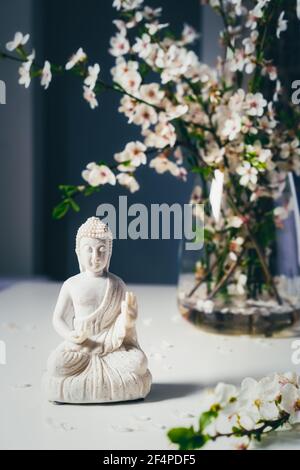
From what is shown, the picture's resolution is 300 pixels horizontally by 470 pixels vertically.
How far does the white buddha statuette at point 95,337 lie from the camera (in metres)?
0.74

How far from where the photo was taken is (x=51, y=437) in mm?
674

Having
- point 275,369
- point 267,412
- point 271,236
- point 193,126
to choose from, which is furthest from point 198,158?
point 267,412

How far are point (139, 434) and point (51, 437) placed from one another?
0.26ft

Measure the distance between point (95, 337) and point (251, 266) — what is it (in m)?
0.32

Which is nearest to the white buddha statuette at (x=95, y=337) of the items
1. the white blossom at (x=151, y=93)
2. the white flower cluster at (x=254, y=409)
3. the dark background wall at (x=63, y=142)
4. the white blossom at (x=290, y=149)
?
the white flower cluster at (x=254, y=409)

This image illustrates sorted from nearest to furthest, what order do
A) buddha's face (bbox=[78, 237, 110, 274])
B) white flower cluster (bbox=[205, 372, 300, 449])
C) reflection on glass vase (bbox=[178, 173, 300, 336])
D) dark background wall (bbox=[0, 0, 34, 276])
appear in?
white flower cluster (bbox=[205, 372, 300, 449]) < buddha's face (bbox=[78, 237, 110, 274]) < reflection on glass vase (bbox=[178, 173, 300, 336]) < dark background wall (bbox=[0, 0, 34, 276])

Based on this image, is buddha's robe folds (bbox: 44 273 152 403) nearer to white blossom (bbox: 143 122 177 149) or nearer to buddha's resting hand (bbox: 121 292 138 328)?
buddha's resting hand (bbox: 121 292 138 328)

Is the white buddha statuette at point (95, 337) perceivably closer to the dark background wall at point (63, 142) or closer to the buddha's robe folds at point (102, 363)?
the buddha's robe folds at point (102, 363)

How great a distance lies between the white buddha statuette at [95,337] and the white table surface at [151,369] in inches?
0.8

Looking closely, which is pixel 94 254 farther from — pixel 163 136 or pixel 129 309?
pixel 163 136

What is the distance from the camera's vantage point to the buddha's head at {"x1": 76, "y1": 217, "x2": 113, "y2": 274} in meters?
0.76

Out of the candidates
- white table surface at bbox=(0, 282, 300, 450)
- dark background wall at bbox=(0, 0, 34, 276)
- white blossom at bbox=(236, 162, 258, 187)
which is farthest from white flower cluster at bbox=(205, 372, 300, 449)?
dark background wall at bbox=(0, 0, 34, 276)

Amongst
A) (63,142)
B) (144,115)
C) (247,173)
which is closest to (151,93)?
(144,115)

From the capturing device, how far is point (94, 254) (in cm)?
76
